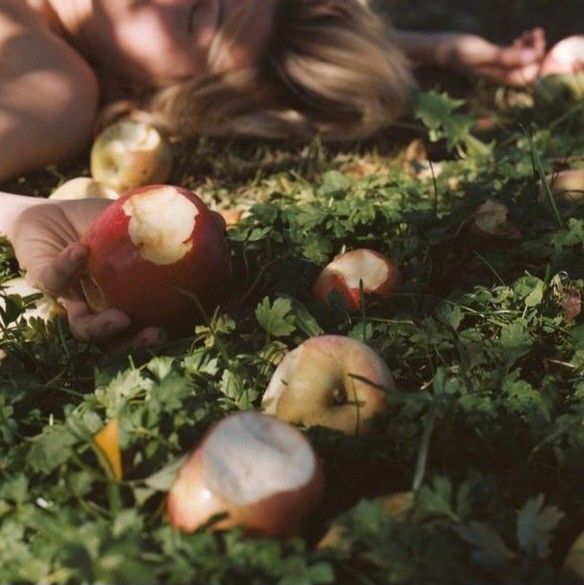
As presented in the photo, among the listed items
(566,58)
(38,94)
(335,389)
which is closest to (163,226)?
(335,389)

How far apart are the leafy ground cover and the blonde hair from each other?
0.67 metres

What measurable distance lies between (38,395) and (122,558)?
0.64 m

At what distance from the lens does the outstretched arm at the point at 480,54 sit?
11.9 ft

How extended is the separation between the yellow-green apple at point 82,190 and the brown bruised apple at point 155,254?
75 centimetres

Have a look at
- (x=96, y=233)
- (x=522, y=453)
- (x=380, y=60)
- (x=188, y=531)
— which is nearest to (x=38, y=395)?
(x=96, y=233)

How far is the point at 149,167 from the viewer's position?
2.71 meters

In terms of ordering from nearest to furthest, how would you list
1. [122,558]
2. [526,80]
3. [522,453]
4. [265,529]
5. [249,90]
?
[122,558], [265,529], [522,453], [249,90], [526,80]

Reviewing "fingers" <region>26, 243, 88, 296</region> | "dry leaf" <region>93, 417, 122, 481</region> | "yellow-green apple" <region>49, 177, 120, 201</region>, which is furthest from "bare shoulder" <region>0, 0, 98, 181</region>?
"dry leaf" <region>93, 417, 122, 481</region>

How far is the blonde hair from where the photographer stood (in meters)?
3.11

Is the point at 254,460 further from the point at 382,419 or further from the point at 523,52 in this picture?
the point at 523,52

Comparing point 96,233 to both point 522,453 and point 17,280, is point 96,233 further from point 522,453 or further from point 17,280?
point 522,453

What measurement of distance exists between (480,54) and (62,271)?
2.48 m

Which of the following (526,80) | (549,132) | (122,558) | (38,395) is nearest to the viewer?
(122,558)

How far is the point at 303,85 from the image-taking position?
10.9 feet
